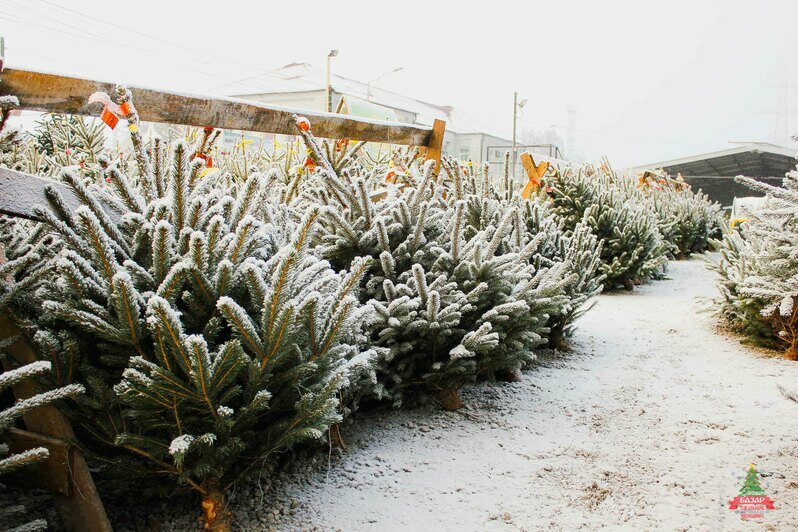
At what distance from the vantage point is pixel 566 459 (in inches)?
90.4

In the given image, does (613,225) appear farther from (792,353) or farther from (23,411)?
(23,411)

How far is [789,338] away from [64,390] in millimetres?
4244

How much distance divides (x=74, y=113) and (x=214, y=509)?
5.50ft

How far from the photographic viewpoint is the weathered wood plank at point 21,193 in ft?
5.26

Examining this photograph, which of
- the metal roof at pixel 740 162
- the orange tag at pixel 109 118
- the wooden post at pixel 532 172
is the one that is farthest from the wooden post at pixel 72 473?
the metal roof at pixel 740 162

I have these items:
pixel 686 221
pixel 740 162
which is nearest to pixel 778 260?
pixel 686 221

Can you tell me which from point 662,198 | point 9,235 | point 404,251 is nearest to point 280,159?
point 404,251

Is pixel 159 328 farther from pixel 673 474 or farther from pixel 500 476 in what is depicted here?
pixel 673 474

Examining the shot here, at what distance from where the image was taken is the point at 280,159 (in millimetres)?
7457

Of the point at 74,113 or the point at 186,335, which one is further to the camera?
the point at 74,113

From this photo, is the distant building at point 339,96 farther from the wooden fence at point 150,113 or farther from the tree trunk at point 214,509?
the tree trunk at point 214,509

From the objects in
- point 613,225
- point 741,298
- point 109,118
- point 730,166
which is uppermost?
point 730,166

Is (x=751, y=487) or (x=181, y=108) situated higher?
(x=181, y=108)

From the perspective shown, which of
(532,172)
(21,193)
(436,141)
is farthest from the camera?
(532,172)
